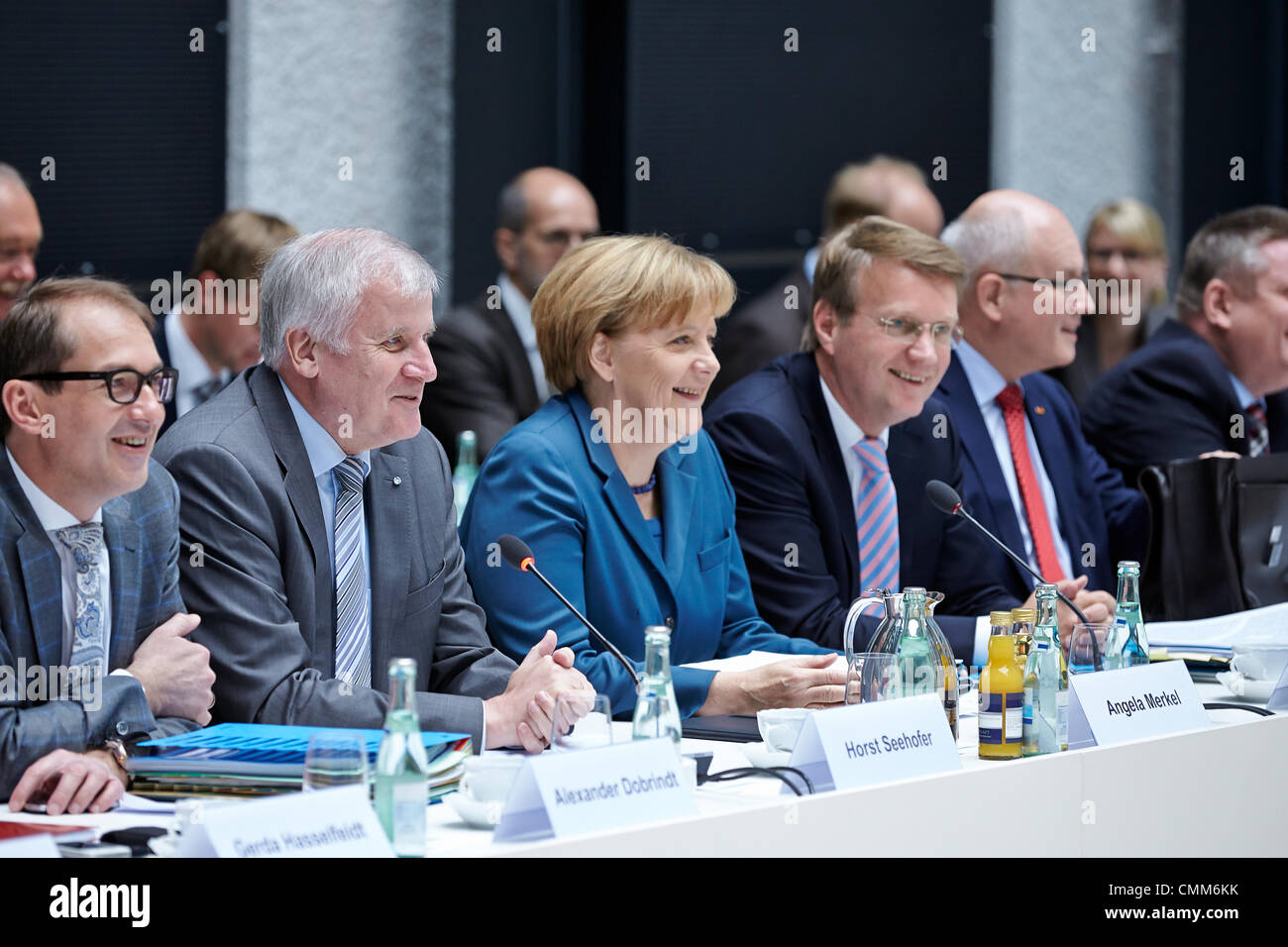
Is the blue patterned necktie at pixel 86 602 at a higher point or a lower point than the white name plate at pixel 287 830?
higher

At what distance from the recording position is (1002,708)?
2033 mm

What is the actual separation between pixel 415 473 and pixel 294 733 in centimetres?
71

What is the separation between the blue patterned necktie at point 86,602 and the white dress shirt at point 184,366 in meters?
2.18

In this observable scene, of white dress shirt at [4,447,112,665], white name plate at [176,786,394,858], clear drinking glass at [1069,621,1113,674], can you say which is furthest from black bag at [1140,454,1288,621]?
white name plate at [176,786,394,858]

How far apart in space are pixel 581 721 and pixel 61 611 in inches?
24.9

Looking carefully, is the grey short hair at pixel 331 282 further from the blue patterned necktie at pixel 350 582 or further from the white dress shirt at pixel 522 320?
the white dress shirt at pixel 522 320

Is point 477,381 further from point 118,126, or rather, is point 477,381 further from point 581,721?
point 581,721

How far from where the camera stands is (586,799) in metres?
1.58

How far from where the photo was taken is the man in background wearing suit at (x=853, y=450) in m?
3.06

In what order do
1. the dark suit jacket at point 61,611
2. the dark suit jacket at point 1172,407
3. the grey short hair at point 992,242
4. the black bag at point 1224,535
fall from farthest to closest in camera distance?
1. the dark suit jacket at point 1172,407
2. the grey short hair at point 992,242
3. the black bag at point 1224,535
4. the dark suit jacket at point 61,611

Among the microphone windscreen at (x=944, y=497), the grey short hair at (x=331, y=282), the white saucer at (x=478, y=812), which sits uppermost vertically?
the grey short hair at (x=331, y=282)

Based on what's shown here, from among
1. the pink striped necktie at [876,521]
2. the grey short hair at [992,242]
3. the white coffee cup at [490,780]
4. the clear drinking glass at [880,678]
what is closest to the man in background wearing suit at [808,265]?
the grey short hair at [992,242]

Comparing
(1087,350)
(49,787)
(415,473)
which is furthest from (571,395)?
(1087,350)

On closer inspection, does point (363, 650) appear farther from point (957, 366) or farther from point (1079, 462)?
point (1079, 462)
